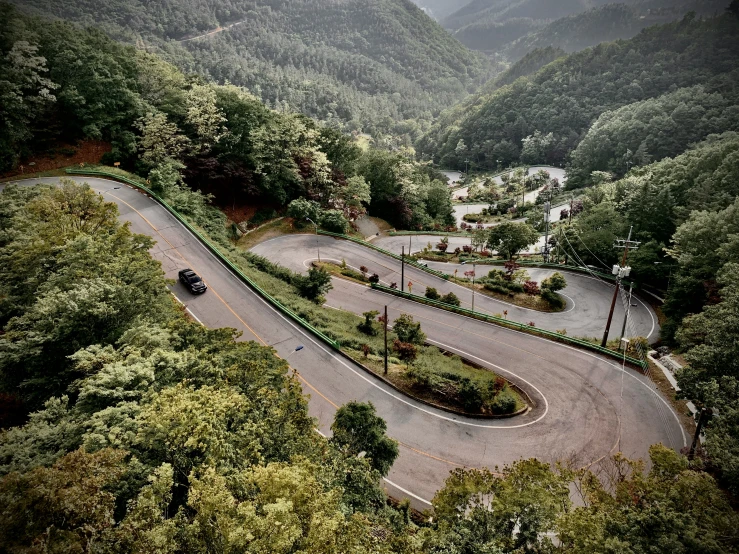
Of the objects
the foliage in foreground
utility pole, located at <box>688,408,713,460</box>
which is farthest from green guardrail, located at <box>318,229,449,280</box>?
the foliage in foreground

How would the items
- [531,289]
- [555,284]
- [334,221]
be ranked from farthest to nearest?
[334,221], [555,284], [531,289]

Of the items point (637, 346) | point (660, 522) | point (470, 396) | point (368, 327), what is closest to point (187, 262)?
point (368, 327)

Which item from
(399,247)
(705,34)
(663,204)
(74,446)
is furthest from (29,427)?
(705,34)

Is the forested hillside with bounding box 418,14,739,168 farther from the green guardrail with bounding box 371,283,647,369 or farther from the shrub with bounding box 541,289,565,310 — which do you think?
the green guardrail with bounding box 371,283,647,369

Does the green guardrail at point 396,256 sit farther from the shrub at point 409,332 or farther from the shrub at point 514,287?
the shrub at point 409,332

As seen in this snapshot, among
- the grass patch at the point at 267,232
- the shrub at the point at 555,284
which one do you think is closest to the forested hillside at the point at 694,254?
the shrub at the point at 555,284

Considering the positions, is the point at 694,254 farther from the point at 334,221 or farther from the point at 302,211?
the point at 302,211

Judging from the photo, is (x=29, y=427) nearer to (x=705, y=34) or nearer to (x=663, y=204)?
(x=663, y=204)
